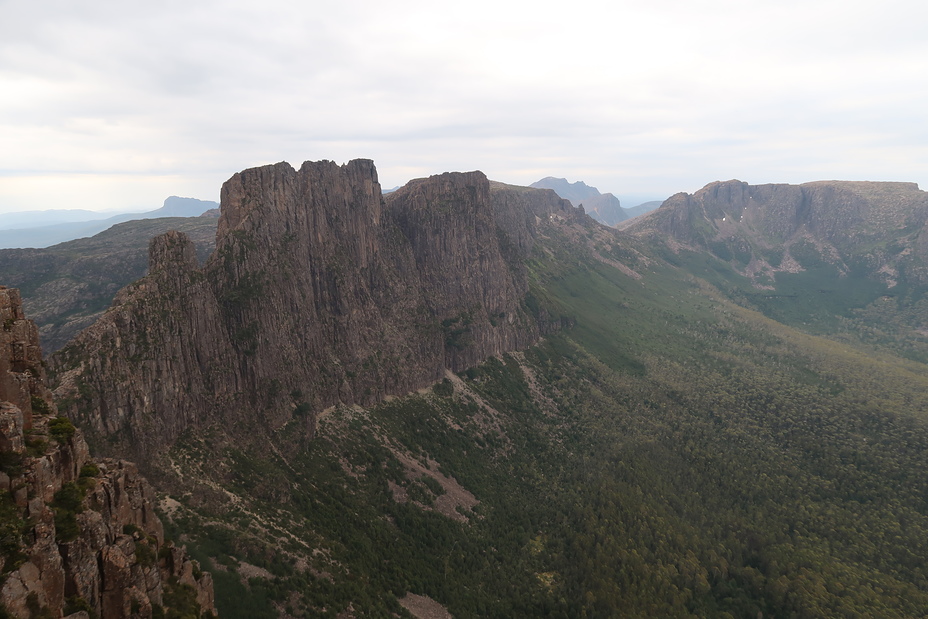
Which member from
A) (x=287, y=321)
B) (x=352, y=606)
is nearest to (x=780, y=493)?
(x=352, y=606)

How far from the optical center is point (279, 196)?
13138 cm

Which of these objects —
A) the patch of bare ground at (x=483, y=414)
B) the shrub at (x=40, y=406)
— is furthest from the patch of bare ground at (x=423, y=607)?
the shrub at (x=40, y=406)

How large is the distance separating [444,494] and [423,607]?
1531 inches

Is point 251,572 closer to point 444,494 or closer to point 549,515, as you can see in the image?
point 444,494

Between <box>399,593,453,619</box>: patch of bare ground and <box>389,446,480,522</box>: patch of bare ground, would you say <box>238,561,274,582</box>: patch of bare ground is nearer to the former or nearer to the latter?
<box>399,593,453,619</box>: patch of bare ground

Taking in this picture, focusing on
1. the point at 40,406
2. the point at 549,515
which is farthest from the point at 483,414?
the point at 40,406

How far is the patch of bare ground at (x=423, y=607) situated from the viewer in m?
96.1

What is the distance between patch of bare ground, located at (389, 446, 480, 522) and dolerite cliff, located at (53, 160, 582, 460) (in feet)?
83.2

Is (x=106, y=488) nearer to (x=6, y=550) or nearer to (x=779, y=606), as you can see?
(x=6, y=550)

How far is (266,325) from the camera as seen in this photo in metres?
118

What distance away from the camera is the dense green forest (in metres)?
89.0

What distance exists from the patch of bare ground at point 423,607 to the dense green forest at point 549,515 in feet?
5.87

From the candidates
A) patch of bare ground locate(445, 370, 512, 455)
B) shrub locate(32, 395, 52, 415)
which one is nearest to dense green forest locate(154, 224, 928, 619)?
patch of bare ground locate(445, 370, 512, 455)

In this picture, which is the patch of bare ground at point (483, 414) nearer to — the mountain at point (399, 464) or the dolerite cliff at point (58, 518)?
the mountain at point (399, 464)
